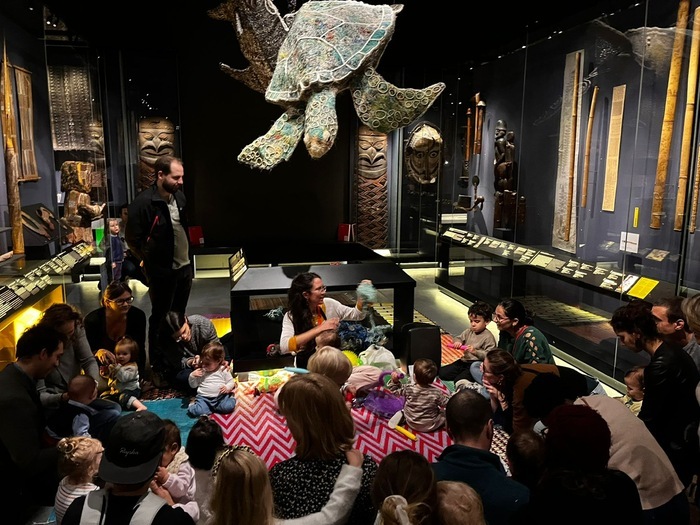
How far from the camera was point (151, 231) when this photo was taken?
390 cm

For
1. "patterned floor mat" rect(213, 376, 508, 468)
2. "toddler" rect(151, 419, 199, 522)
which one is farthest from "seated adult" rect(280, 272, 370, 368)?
"toddler" rect(151, 419, 199, 522)

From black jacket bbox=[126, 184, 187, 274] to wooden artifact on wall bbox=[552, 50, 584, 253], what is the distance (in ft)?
11.9

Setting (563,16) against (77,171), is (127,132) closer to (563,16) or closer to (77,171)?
(77,171)

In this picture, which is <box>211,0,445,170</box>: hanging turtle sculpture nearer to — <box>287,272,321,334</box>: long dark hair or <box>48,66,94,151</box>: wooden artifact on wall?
<box>287,272,321,334</box>: long dark hair

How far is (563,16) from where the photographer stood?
16.4ft

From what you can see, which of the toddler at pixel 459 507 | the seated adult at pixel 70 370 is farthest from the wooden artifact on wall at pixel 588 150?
the seated adult at pixel 70 370

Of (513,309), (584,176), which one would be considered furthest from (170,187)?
(584,176)

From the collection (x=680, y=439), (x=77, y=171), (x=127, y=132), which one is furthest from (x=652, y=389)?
(x=127, y=132)

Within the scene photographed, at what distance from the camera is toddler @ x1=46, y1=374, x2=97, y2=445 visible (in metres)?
2.84

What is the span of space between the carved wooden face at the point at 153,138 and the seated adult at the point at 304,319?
455cm

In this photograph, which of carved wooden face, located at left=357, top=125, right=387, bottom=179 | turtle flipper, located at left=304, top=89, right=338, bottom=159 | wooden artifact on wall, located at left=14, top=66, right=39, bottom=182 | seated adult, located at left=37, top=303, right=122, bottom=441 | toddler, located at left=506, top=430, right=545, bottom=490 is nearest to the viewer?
toddler, located at left=506, top=430, right=545, bottom=490

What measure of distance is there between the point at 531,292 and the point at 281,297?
9.17ft

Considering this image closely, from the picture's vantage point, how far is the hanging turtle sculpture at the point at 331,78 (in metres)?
3.75

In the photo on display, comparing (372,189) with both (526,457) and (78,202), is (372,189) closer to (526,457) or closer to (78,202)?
(78,202)
